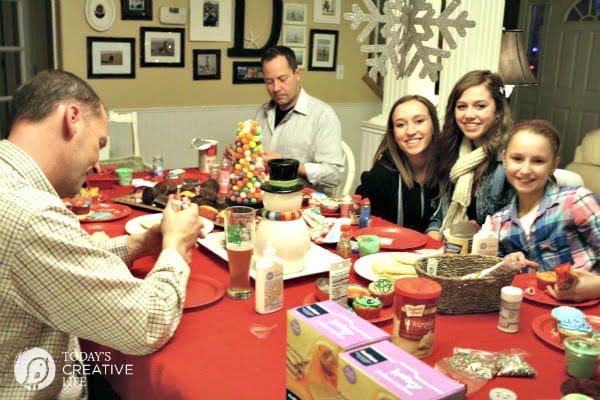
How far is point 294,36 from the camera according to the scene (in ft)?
17.0

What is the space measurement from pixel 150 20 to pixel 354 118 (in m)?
2.06

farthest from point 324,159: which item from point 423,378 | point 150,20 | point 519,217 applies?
point 423,378

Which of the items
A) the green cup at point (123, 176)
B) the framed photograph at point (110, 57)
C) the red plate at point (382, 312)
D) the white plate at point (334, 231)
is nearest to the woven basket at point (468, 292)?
the red plate at point (382, 312)

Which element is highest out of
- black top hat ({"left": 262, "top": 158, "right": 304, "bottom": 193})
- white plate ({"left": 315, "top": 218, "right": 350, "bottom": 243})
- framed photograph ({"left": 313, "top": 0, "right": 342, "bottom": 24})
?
framed photograph ({"left": 313, "top": 0, "right": 342, "bottom": 24})

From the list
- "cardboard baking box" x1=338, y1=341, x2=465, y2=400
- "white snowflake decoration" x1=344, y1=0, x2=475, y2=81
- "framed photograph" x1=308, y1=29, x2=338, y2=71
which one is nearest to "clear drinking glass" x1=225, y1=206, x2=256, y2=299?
"white snowflake decoration" x1=344, y1=0, x2=475, y2=81

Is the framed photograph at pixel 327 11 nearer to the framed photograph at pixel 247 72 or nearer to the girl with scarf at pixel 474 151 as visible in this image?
the framed photograph at pixel 247 72

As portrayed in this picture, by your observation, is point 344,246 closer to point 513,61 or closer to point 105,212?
point 105,212

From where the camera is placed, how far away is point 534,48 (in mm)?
6629

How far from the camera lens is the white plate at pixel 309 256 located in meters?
1.79

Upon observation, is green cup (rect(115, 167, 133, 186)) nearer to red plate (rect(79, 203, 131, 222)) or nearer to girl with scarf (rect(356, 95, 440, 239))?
red plate (rect(79, 203, 131, 222))

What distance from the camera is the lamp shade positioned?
433 cm

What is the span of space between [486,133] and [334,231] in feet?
3.14

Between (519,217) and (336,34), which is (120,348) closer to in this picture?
(519,217)

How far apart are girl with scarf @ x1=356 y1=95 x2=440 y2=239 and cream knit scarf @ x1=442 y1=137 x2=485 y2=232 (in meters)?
0.13
